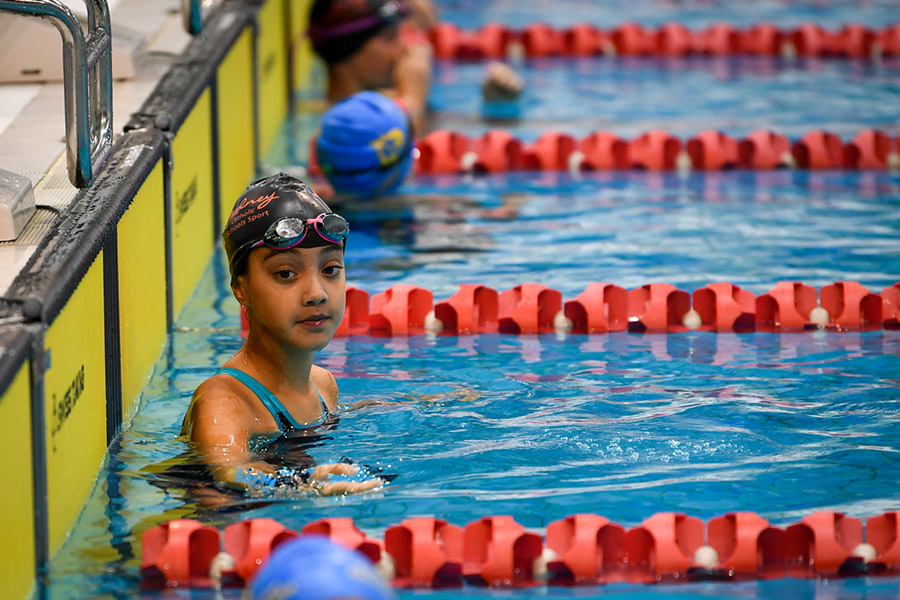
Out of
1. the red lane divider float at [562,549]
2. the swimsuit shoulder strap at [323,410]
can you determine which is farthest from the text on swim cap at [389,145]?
the red lane divider float at [562,549]

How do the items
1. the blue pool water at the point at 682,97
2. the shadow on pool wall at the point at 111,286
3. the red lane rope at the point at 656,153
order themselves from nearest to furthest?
1. the shadow on pool wall at the point at 111,286
2. the red lane rope at the point at 656,153
3. the blue pool water at the point at 682,97

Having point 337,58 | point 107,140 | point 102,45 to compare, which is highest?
point 337,58

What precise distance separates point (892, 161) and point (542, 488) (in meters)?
4.07

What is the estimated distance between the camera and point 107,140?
3699 mm

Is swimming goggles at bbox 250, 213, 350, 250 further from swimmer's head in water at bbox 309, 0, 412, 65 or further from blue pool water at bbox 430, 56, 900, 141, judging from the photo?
blue pool water at bbox 430, 56, 900, 141

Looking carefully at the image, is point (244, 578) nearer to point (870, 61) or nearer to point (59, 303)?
point (59, 303)

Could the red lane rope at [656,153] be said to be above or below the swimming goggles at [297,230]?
above

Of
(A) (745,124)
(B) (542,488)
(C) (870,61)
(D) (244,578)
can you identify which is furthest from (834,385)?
(C) (870,61)

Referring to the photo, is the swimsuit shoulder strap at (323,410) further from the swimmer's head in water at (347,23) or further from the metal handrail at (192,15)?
the swimmer's head in water at (347,23)

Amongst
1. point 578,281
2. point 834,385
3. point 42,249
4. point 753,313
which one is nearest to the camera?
point 42,249

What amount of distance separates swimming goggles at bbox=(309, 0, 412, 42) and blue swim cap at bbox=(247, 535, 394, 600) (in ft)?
18.7

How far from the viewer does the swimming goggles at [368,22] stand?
713 cm

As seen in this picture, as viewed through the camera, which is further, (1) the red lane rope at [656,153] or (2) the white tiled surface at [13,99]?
(1) the red lane rope at [656,153]

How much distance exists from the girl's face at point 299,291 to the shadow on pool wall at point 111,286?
421 millimetres
